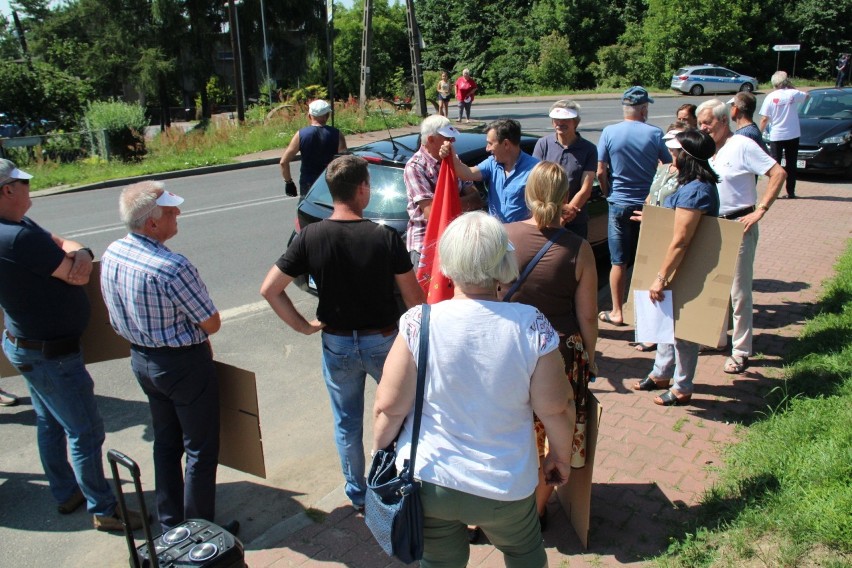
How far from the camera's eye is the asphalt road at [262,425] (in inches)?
139

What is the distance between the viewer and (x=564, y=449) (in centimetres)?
237

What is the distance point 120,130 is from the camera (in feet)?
59.6

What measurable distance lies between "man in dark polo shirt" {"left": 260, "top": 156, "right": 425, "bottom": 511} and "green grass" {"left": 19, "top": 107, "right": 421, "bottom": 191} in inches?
558

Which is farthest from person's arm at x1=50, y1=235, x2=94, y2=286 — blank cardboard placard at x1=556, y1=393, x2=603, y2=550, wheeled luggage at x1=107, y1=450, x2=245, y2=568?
blank cardboard placard at x1=556, y1=393, x2=603, y2=550

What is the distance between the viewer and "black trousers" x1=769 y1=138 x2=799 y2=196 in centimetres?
1077

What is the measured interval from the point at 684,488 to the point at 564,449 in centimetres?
159

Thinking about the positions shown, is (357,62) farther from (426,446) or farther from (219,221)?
(426,446)

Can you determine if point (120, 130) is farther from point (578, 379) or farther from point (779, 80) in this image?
point (578, 379)

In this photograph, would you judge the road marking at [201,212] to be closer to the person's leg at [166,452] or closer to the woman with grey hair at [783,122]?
the person's leg at [166,452]

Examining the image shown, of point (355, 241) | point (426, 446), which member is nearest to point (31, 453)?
point (355, 241)

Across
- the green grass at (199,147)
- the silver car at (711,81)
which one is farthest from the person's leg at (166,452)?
the silver car at (711,81)

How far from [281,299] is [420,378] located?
1.32 meters

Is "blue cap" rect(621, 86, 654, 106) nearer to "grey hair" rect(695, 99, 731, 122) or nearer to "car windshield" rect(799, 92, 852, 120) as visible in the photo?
"grey hair" rect(695, 99, 731, 122)

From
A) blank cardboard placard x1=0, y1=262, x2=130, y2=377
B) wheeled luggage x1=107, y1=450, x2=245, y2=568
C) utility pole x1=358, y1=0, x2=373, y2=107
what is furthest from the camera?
utility pole x1=358, y1=0, x2=373, y2=107
